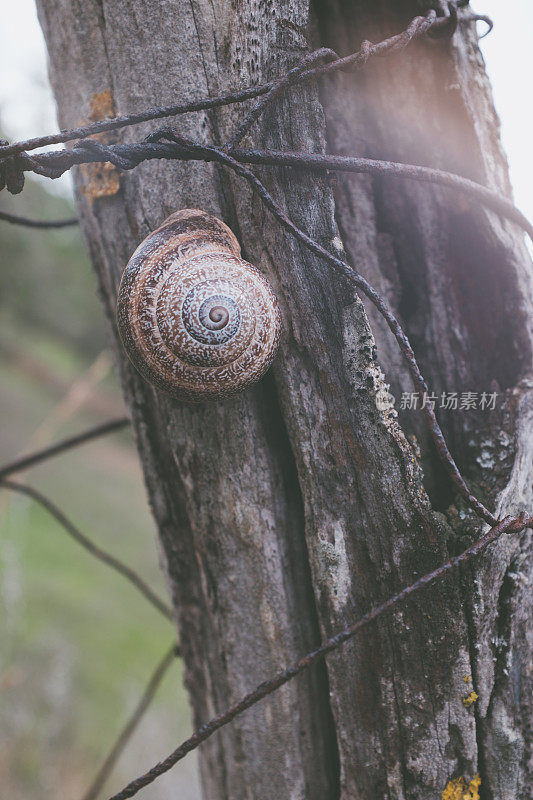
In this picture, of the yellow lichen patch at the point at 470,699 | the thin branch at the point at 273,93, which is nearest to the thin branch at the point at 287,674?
the yellow lichen patch at the point at 470,699

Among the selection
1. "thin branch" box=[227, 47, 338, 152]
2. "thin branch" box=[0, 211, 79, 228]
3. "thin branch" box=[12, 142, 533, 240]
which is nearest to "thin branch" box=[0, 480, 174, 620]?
"thin branch" box=[0, 211, 79, 228]

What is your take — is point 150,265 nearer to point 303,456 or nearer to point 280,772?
point 303,456

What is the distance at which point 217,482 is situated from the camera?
3.17 feet

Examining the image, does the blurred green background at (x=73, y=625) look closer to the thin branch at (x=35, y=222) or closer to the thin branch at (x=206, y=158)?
the thin branch at (x=35, y=222)

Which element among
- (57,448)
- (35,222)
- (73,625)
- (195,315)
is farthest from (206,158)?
(73,625)

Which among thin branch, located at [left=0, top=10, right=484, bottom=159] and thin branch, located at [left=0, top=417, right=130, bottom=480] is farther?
thin branch, located at [left=0, top=417, right=130, bottom=480]

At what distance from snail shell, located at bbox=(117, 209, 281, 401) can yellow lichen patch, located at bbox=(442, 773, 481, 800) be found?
0.72 m

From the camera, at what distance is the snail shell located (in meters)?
0.80

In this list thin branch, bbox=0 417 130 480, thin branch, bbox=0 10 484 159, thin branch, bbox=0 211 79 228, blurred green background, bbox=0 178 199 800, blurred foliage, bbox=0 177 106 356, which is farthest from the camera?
blurred foliage, bbox=0 177 106 356

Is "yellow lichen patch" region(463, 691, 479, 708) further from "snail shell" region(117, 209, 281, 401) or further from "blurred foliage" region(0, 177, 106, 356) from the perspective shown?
"blurred foliage" region(0, 177, 106, 356)

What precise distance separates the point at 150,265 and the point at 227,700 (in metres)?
0.81

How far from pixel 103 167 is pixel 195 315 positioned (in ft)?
1.32

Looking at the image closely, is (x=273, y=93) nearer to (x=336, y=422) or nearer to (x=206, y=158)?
(x=206, y=158)

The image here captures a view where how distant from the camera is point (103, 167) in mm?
988
